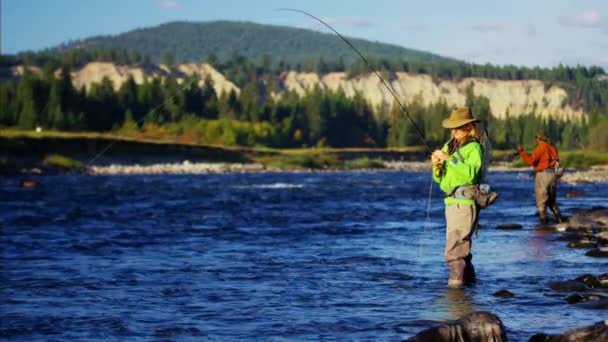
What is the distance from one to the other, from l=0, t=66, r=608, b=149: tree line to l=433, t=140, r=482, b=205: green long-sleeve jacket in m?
91.5

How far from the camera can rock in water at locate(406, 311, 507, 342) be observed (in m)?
7.54

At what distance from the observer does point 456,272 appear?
10734 millimetres

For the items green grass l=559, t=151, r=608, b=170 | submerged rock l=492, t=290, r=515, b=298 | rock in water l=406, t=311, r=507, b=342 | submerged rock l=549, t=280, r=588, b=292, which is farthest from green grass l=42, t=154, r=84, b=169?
rock in water l=406, t=311, r=507, b=342

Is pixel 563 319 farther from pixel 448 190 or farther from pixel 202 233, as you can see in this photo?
pixel 202 233

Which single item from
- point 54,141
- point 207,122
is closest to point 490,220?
point 54,141

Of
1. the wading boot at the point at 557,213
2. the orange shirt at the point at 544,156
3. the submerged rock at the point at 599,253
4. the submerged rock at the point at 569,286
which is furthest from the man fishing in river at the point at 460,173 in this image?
the wading boot at the point at 557,213

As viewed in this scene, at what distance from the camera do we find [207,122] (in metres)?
147

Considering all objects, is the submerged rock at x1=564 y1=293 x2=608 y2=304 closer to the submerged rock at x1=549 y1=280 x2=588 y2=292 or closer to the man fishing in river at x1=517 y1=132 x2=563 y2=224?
the submerged rock at x1=549 y1=280 x2=588 y2=292

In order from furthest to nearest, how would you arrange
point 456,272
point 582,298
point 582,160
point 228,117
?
point 228,117 → point 582,160 → point 456,272 → point 582,298

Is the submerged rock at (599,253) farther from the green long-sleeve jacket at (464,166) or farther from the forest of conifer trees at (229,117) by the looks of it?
the forest of conifer trees at (229,117)

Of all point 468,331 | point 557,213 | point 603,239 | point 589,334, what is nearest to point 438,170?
point 468,331

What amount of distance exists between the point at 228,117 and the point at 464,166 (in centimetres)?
14992

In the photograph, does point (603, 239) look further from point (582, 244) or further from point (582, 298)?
point (582, 298)

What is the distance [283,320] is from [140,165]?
8640 cm
